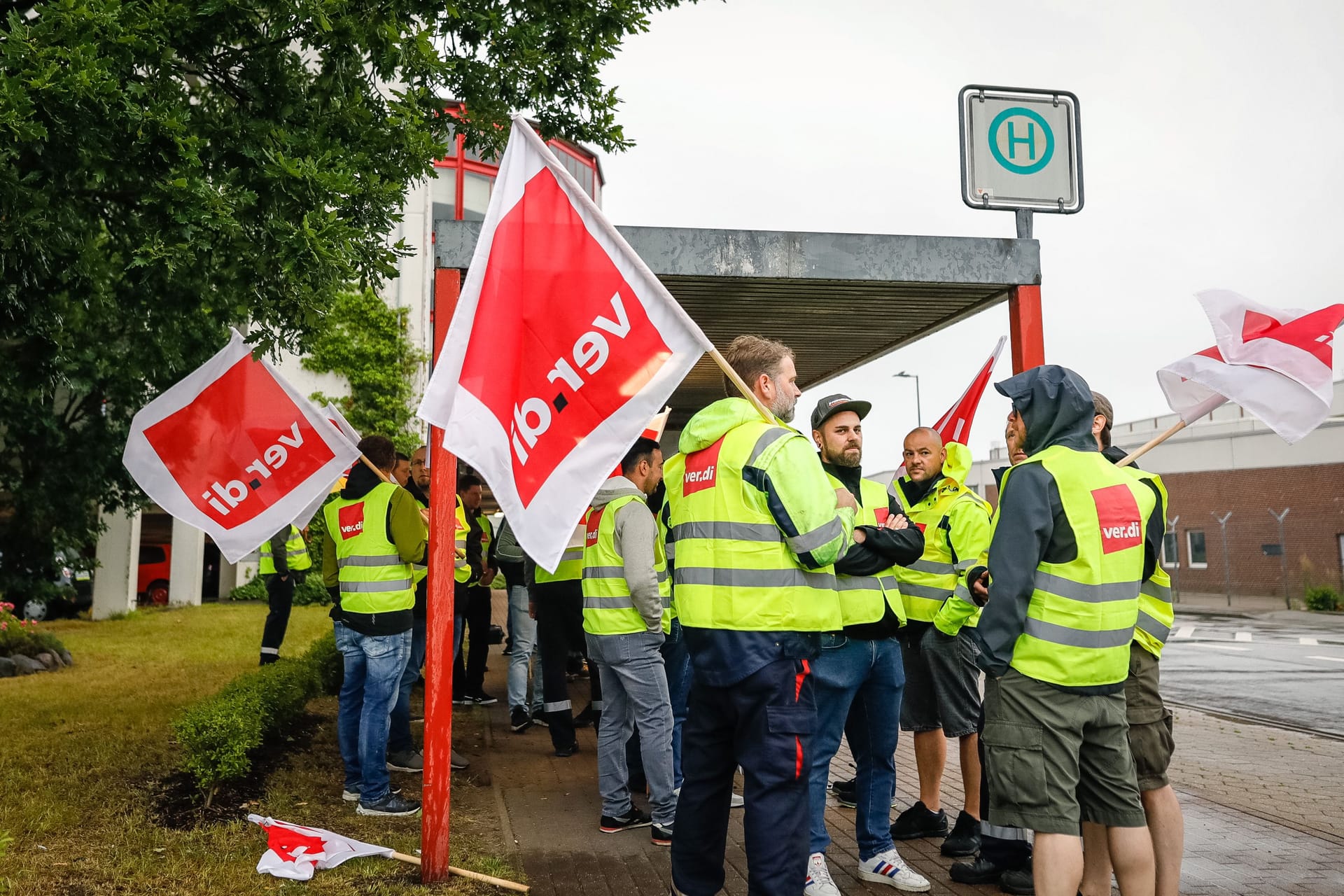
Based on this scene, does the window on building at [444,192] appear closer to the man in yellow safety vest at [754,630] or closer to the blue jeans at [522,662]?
the blue jeans at [522,662]

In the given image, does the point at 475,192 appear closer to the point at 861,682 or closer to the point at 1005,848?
the point at 861,682

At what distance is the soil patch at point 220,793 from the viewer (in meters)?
5.86

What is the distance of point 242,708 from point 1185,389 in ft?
19.6

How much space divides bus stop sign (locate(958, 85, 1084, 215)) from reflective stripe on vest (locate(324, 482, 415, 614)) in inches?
158

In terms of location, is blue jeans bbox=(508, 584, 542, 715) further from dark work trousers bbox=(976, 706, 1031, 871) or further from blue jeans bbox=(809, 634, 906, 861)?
dark work trousers bbox=(976, 706, 1031, 871)

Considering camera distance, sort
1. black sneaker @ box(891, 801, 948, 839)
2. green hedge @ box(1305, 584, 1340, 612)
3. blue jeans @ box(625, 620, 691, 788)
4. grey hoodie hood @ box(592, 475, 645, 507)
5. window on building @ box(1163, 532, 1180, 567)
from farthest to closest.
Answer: window on building @ box(1163, 532, 1180, 567), green hedge @ box(1305, 584, 1340, 612), blue jeans @ box(625, 620, 691, 788), grey hoodie hood @ box(592, 475, 645, 507), black sneaker @ box(891, 801, 948, 839)

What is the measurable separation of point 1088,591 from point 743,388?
56.8 inches

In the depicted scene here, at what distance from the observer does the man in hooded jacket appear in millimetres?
3609

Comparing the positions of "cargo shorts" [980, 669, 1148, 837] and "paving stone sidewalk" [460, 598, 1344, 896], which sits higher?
"cargo shorts" [980, 669, 1148, 837]

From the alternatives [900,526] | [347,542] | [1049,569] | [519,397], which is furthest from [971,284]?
[347,542]

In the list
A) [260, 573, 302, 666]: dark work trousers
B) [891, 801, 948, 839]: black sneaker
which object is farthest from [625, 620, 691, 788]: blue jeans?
[260, 573, 302, 666]: dark work trousers

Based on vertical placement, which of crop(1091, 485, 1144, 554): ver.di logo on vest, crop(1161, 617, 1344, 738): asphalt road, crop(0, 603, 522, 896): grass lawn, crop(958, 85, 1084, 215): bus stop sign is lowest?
crop(1161, 617, 1344, 738): asphalt road

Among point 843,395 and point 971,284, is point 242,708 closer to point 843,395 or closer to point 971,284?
point 843,395

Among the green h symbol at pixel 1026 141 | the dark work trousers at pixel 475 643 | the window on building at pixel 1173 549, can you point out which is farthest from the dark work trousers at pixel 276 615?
the window on building at pixel 1173 549
